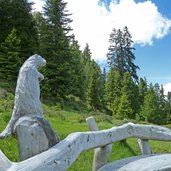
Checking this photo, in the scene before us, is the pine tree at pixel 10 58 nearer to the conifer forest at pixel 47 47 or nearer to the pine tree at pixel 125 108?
the conifer forest at pixel 47 47

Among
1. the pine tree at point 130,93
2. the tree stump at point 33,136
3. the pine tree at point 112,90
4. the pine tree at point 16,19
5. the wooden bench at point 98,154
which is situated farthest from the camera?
the pine tree at point 112,90

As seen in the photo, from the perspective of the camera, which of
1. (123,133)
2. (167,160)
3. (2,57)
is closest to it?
(167,160)

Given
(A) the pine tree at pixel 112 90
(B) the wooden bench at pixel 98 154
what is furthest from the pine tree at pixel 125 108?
(B) the wooden bench at pixel 98 154

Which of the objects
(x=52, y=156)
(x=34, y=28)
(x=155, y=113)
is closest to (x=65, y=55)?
(x=34, y=28)

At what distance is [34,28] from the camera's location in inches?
1404

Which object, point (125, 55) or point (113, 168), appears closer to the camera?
point (113, 168)

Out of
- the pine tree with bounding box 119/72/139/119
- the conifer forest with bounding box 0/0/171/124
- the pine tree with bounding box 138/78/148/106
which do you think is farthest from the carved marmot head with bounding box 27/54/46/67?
the pine tree with bounding box 138/78/148/106

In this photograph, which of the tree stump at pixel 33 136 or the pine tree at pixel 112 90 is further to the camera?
the pine tree at pixel 112 90

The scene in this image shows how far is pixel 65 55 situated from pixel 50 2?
5665 mm

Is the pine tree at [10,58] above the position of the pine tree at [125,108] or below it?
above

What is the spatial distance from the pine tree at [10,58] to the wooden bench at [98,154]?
24.2 m

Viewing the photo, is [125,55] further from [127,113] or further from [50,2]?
[50,2]

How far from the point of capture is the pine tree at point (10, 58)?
29.5m

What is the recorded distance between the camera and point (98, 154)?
17.9ft
